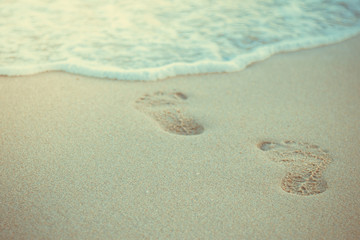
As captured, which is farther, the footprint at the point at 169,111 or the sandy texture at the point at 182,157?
the footprint at the point at 169,111

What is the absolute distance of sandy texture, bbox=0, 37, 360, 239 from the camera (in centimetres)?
166

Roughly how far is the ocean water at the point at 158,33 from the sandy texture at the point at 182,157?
0.26m

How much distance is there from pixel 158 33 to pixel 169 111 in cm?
163

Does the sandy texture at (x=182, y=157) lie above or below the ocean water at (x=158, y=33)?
below

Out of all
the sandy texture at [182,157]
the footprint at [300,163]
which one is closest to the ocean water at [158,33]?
the sandy texture at [182,157]

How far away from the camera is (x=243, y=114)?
8.29 ft

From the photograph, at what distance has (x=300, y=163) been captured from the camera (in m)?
2.08

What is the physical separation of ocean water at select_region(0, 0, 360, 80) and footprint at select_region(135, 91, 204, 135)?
345mm

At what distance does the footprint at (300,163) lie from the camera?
1909mm

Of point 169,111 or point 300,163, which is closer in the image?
point 300,163

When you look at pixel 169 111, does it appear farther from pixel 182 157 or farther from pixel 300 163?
pixel 300 163

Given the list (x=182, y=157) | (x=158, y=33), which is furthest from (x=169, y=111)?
(x=158, y=33)

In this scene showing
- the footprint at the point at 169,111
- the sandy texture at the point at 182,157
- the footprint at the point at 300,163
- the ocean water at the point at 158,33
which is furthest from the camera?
the ocean water at the point at 158,33

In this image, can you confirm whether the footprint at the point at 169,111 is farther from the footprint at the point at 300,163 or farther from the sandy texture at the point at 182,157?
the footprint at the point at 300,163
